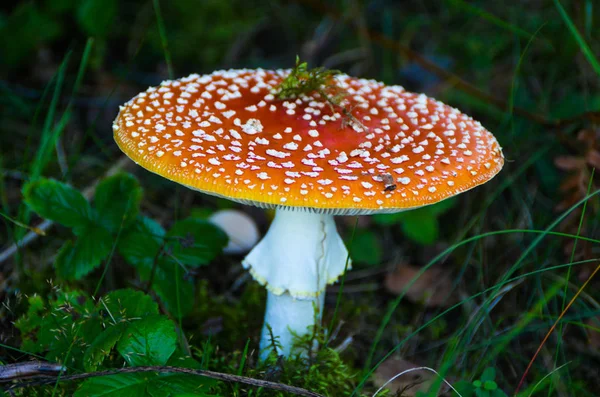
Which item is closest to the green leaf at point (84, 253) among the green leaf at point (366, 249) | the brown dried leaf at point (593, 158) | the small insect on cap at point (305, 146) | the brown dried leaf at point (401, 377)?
the small insect on cap at point (305, 146)

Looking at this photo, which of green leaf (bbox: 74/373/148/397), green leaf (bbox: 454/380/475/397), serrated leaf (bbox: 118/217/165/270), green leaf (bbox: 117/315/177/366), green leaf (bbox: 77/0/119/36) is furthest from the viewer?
green leaf (bbox: 77/0/119/36)

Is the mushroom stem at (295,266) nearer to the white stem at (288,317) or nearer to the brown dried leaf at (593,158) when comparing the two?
the white stem at (288,317)

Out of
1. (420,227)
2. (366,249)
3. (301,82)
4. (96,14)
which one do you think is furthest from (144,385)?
(96,14)

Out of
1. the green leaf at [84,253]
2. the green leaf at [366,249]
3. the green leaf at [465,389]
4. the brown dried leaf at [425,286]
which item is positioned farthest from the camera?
the green leaf at [366,249]

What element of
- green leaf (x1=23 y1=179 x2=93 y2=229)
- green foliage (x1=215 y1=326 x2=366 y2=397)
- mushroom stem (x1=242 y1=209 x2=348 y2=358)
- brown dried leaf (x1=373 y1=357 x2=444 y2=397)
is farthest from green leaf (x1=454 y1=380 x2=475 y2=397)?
green leaf (x1=23 y1=179 x2=93 y2=229)

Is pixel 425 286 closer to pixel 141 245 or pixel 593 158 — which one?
pixel 593 158

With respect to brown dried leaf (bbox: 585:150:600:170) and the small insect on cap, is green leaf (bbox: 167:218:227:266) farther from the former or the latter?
brown dried leaf (bbox: 585:150:600:170)

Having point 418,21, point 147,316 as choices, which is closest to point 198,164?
point 147,316
